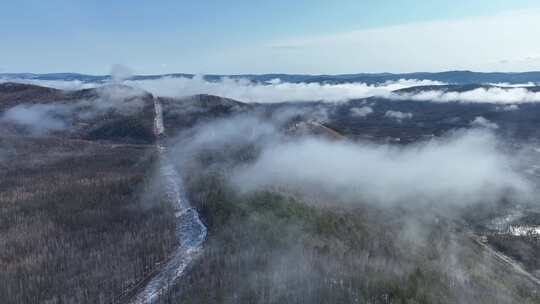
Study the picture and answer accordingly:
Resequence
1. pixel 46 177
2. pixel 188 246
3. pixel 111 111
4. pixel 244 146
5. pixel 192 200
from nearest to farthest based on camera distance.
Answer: pixel 188 246, pixel 192 200, pixel 46 177, pixel 244 146, pixel 111 111

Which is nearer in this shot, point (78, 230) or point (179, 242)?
point (179, 242)

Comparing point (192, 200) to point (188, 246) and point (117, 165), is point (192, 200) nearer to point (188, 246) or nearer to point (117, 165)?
point (188, 246)

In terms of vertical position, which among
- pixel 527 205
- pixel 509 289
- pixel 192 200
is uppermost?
pixel 192 200

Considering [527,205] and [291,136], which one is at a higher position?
[291,136]

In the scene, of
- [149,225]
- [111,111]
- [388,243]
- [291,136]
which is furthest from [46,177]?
[111,111]

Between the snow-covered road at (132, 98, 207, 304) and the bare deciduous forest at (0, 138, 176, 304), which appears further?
the bare deciduous forest at (0, 138, 176, 304)

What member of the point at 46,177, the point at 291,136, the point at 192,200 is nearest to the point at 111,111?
the point at 291,136

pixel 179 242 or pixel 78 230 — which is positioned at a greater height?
pixel 179 242

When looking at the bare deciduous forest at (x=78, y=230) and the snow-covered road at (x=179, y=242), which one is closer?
the snow-covered road at (x=179, y=242)

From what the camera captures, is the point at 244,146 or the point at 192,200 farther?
the point at 244,146

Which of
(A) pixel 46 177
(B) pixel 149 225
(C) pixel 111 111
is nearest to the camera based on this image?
(B) pixel 149 225
